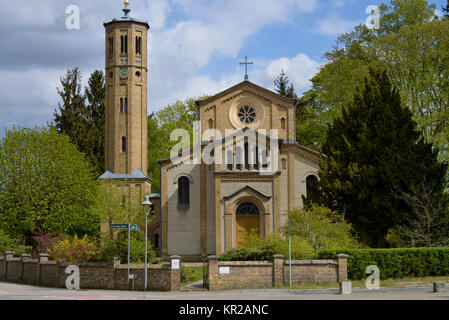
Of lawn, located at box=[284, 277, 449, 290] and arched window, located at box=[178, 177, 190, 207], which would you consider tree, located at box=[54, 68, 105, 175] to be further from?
lawn, located at box=[284, 277, 449, 290]

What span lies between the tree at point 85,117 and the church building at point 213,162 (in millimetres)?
12578

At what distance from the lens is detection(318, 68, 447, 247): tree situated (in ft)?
109

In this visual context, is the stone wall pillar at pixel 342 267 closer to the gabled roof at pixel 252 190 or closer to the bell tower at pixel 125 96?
the gabled roof at pixel 252 190

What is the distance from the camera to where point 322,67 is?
54.2 meters

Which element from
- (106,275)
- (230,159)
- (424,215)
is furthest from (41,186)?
(424,215)

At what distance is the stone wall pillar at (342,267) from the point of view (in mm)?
27438

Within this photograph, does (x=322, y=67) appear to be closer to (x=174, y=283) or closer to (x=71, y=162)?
(x=71, y=162)

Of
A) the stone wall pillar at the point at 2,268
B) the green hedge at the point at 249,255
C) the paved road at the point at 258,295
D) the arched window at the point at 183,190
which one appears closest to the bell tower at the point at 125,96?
the arched window at the point at 183,190

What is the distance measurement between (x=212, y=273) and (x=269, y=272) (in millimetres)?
2736

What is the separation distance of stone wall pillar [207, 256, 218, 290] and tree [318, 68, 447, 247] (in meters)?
10.9

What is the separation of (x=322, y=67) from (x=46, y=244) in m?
29.4

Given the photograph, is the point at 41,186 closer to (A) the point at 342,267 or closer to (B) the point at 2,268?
(B) the point at 2,268

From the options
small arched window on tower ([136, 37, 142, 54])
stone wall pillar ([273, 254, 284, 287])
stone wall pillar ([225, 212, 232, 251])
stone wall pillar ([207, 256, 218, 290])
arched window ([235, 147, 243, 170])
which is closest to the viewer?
stone wall pillar ([207, 256, 218, 290])

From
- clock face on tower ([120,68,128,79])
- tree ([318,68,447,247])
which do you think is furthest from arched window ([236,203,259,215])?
clock face on tower ([120,68,128,79])
